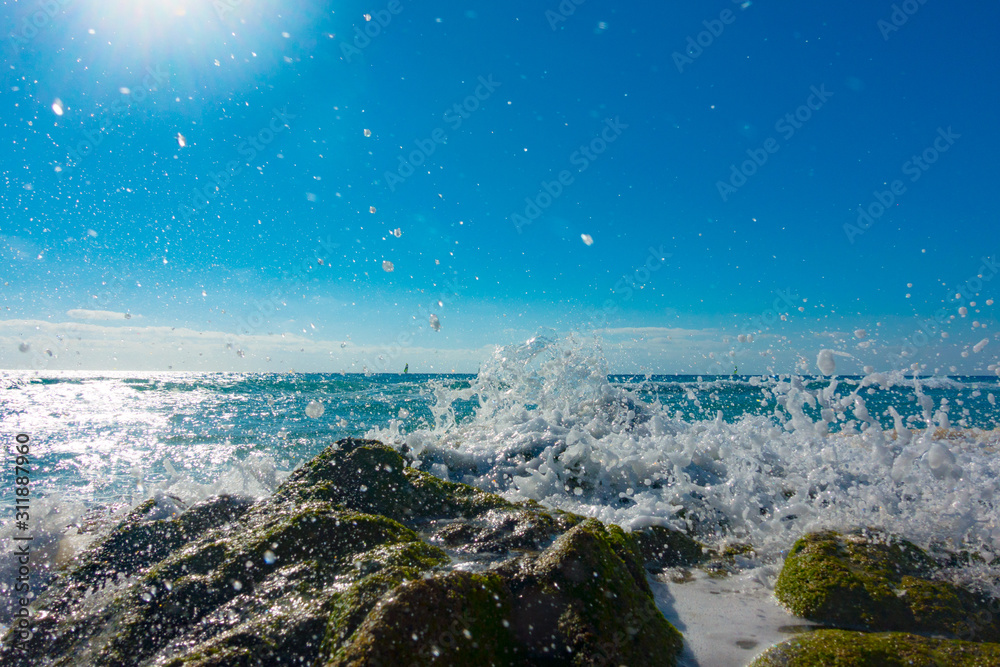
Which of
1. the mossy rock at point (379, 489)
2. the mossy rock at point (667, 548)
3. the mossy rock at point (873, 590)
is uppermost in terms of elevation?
the mossy rock at point (379, 489)

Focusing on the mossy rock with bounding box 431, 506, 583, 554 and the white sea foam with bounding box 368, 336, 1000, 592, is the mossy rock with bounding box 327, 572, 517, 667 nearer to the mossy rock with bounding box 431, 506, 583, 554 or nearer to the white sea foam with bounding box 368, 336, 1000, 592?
the mossy rock with bounding box 431, 506, 583, 554

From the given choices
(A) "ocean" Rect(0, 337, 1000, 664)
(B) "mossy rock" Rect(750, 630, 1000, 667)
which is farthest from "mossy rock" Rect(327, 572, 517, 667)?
(A) "ocean" Rect(0, 337, 1000, 664)

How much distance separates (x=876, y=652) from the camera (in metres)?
2.54

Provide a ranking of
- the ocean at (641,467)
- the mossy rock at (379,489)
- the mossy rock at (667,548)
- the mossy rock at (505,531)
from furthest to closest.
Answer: the ocean at (641,467), the mossy rock at (379,489), the mossy rock at (667,548), the mossy rock at (505,531)

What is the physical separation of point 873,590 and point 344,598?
3453 millimetres

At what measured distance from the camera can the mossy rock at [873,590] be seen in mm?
3213

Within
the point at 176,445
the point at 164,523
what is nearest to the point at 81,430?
the point at 176,445

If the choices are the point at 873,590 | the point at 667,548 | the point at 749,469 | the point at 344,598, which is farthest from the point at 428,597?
the point at 749,469

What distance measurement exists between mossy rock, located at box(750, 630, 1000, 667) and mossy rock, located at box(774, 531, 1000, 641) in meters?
0.60

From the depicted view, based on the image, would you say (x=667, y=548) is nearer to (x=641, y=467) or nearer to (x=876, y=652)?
(x=876, y=652)

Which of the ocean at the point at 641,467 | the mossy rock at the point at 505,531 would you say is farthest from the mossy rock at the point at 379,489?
the ocean at the point at 641,467

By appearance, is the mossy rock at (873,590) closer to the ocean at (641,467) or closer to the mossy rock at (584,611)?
the ocean at (641,467)

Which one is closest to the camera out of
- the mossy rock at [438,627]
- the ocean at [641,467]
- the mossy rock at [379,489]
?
the mossy rock at [438,627]

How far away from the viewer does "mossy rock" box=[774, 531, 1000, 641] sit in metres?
3.21
